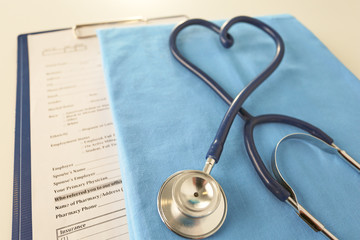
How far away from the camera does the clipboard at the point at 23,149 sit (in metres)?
0.39

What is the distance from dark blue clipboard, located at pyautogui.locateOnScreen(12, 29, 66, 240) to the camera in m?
0.38

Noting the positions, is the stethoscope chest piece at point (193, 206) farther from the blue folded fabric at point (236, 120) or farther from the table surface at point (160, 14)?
the table surface at point (160, 14)

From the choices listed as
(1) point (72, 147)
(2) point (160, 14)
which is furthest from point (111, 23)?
(1) point (72, 147)

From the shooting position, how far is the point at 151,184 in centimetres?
39

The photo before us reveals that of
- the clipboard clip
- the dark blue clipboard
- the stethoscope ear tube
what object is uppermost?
the clipboard clip

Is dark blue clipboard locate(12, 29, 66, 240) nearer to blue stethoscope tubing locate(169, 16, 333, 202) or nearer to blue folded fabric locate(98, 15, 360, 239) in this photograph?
blue folded fabric locate(98, 15, 360, 239)

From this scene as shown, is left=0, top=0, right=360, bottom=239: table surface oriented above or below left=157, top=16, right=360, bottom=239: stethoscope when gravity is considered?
above

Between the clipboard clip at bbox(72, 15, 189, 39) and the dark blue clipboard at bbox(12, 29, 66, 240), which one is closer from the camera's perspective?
the dark blue clipboard at bbox(12, 29, 66, 240)

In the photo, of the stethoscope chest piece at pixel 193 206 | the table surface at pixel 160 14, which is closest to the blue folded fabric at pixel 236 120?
the stethoscope chest piece at pixel 193 206

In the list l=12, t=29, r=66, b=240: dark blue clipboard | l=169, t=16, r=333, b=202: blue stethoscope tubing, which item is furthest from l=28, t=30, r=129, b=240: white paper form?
l=169, t=16, r=333, b=202: blue stethoscope tubing

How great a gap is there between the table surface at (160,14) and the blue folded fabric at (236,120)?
0.14 meters

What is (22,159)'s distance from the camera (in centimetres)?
45

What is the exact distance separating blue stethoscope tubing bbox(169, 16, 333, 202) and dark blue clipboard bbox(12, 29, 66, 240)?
0.29 meters

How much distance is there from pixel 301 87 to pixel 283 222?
1.00 feet
